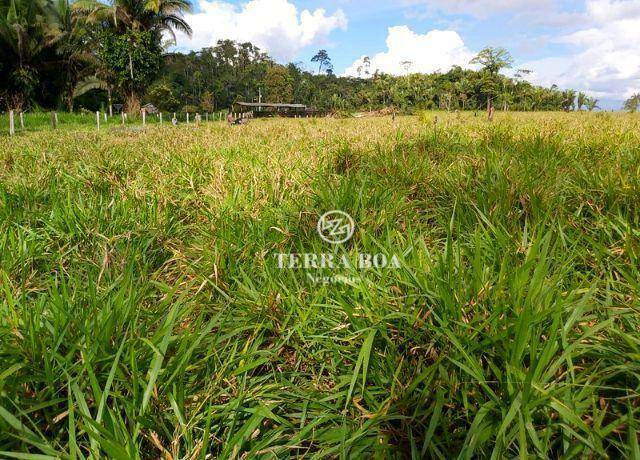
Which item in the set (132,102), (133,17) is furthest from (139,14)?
(132,102)

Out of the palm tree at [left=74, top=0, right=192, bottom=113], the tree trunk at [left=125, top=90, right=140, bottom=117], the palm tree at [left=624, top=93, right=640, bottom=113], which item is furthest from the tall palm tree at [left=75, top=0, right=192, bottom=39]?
the palm tree at [left=624, top=93, right=640, bottom=113]

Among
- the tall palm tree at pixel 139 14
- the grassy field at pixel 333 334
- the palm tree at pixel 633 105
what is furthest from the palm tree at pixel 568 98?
the grassy field at pixel 333 334

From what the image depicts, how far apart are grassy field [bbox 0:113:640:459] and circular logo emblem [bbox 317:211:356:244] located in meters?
0.05

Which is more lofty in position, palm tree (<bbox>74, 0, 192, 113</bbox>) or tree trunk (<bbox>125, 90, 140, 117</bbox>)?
palm tree (<bbox>74, 0, 192, 113</bbox>)

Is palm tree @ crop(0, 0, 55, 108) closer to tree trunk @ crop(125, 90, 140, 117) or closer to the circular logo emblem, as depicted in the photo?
tree trunk @ crop(125, 90, 140, 117)

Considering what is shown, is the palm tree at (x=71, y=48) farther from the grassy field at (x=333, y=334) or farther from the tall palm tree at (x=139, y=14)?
the grassy field at (x=333, y=334)

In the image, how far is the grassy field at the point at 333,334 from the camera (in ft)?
3.34

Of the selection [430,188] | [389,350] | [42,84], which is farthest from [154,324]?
[42,84]

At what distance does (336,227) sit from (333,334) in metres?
0.80

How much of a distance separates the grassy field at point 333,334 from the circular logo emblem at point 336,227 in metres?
0.05

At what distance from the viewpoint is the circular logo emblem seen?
2.06 meters

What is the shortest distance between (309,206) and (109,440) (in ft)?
5.33

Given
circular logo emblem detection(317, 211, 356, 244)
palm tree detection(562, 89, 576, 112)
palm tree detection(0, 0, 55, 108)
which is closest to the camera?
circular logo emblem detection(317, 211, 356, 244)

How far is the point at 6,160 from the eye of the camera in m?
4.45
